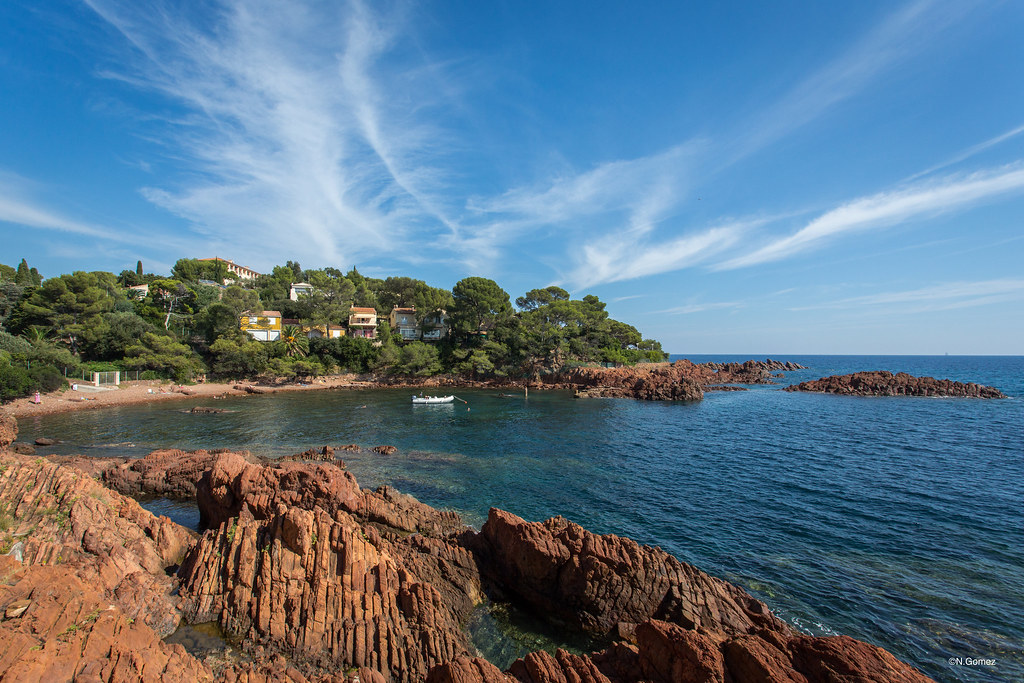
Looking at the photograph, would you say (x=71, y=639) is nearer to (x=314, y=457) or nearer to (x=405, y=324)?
(x=314, y=457)

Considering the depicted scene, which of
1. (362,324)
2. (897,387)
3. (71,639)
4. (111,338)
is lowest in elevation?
(71,639)

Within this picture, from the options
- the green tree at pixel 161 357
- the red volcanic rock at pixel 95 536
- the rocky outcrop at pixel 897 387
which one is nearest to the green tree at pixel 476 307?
the green tree at pixel 161 357

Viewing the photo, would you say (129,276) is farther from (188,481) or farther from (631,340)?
(631,340)

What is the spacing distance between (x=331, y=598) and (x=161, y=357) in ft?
209

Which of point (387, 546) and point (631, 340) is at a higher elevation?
point (631, 340)

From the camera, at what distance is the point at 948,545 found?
54.1 feet

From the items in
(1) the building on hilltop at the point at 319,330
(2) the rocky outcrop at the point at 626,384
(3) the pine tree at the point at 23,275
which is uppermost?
(3) the pine tree at the point at 23,275

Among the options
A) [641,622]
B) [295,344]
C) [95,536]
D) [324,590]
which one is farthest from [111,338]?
[641,622]

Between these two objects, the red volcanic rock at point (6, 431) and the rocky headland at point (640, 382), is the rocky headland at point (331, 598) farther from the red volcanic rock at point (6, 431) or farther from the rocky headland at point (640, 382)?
the rocky headland at point (640, 382)

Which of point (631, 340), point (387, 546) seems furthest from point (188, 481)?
point (631, 340)

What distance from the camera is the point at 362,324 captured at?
8244 centimetres

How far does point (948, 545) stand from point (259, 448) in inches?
1443

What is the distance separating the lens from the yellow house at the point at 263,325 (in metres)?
73.2

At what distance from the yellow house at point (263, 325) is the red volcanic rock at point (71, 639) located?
7109cm
